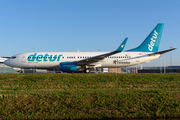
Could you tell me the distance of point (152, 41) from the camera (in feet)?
105

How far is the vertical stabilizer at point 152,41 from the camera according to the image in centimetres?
3197

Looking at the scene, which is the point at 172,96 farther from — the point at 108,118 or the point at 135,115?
the point at 108,118

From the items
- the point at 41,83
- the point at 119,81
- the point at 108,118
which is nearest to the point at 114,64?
the point at 119,81

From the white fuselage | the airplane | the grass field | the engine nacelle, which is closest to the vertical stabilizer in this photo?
the airplane

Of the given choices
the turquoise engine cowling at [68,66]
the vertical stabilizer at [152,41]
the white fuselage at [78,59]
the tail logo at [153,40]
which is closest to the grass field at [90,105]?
the turquoise engine cowling at [68,66]

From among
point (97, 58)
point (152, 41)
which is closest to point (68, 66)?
point (97, 58)

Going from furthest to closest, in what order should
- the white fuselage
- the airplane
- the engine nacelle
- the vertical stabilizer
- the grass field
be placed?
the vertical stabilizer < the white fuselage < the airplane < the engine nacelle < the grass field

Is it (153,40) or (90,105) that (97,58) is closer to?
(153,40)

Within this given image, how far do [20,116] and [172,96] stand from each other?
10.5 metres

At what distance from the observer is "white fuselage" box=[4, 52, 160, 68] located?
31.1 metres

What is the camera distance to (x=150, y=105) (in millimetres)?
13023

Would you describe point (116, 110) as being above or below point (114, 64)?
below

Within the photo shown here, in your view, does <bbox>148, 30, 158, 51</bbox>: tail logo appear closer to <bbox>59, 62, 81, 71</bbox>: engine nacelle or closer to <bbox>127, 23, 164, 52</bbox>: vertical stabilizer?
<bbox>127, 23, 164, 52</bbox>: vertical stabilizer

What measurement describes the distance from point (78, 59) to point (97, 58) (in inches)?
130
